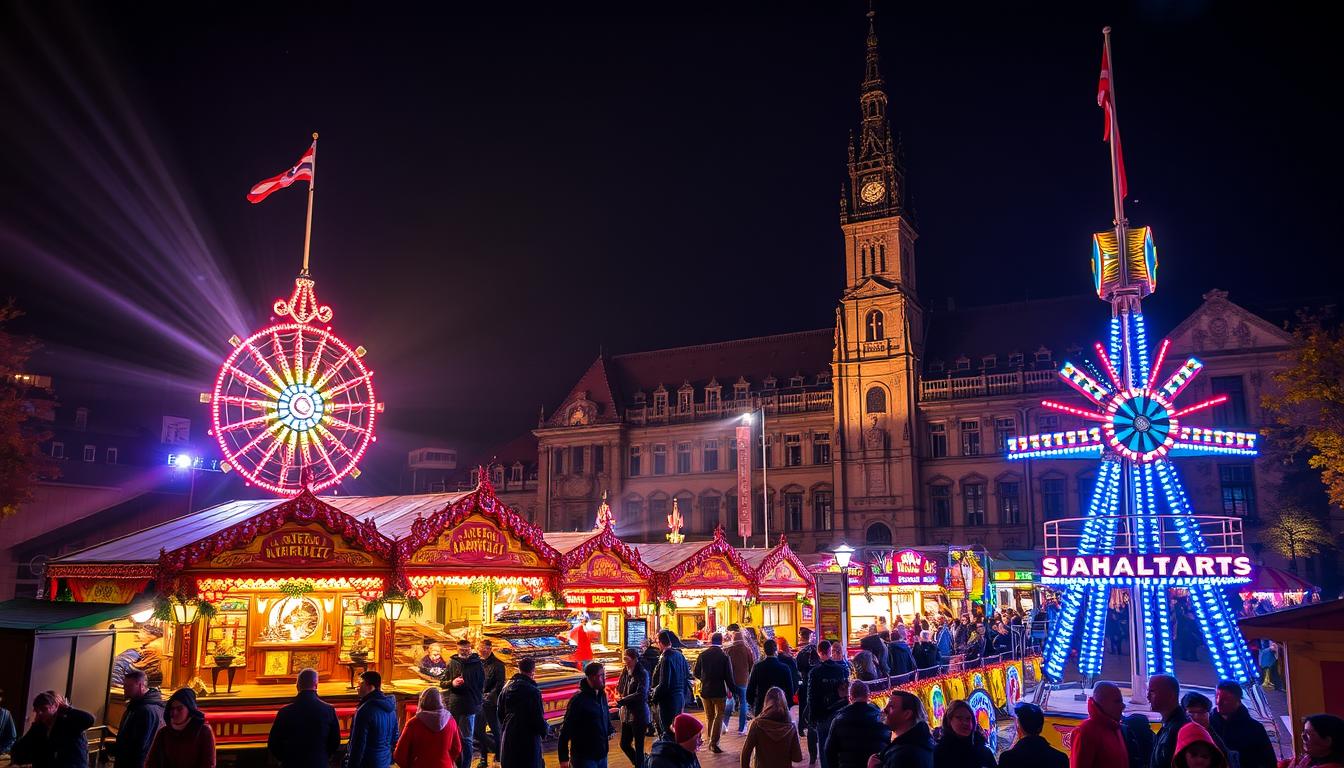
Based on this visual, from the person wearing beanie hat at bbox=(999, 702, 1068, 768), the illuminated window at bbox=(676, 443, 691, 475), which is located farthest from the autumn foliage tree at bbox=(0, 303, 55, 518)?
the illuminated window at bbox=(676, 443, 691, 475)

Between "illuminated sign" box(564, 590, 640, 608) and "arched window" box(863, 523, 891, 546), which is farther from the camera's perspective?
"arched window" box(863, 523, 891, 546)

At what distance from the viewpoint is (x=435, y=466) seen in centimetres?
7306

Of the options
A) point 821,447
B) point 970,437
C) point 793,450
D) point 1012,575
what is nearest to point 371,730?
point 1012,575

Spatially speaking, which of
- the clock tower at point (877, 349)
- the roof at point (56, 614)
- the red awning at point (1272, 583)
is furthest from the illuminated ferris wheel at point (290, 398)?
the clock tower at point (877, 349)

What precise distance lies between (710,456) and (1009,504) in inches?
673

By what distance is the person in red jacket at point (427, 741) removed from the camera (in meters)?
8.30

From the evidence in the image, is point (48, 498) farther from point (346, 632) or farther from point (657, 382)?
point (657, 382)

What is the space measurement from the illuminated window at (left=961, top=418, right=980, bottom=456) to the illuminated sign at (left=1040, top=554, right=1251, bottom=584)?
36201 mm

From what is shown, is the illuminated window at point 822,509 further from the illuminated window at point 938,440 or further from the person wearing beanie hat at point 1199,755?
the person wearing beanie hat at point 1199,755

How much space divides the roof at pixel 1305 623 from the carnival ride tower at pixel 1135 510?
5.22 m

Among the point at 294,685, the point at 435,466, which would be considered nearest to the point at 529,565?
the point at 294,685

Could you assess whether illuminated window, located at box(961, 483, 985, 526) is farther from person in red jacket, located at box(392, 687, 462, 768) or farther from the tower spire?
person in red jacket, located at box(392, 687, 462, 768)

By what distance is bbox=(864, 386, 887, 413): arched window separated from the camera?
52.5 metres

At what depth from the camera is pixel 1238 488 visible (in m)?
43.6
